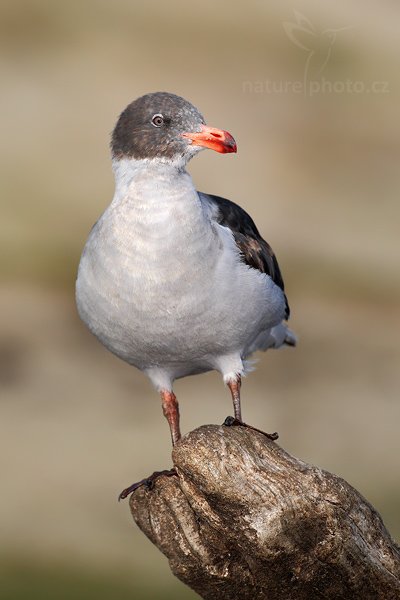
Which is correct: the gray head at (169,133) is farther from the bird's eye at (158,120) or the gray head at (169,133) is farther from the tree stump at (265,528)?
the tree stump at (265,528)

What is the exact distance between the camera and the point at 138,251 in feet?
39.0

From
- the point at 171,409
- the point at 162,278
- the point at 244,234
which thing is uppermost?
the point at 244,234

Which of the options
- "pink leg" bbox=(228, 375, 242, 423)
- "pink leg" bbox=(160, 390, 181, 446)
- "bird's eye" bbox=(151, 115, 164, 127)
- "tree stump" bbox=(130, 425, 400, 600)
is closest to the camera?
"tree stump" bbox=(130, 425, 400, 600)

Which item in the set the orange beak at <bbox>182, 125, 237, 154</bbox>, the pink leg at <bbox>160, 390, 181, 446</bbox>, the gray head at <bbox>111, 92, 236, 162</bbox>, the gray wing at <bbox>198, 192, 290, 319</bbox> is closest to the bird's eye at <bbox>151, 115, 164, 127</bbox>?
the gray head at <bbox>111, 92, 236, 162</bbox>

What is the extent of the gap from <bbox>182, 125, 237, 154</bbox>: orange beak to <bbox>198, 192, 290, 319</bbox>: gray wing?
3.49 ft

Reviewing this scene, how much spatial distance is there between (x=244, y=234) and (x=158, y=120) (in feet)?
6.71

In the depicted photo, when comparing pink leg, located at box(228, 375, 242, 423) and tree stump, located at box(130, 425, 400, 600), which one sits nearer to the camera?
tree stump, located at box(130, 425, 400, 600)

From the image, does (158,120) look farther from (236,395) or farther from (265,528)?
(265,528)

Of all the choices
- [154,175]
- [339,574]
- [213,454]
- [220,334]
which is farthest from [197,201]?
[339,574]

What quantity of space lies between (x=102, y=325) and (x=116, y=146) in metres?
1.88

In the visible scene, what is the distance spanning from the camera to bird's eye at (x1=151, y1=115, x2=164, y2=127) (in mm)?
12039

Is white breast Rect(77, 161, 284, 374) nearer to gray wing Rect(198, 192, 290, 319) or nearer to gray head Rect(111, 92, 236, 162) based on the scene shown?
gray head Rect(111, 92, 236, 162)

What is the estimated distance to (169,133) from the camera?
12.0 m

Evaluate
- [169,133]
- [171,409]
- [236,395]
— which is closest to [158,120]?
[169,133]
